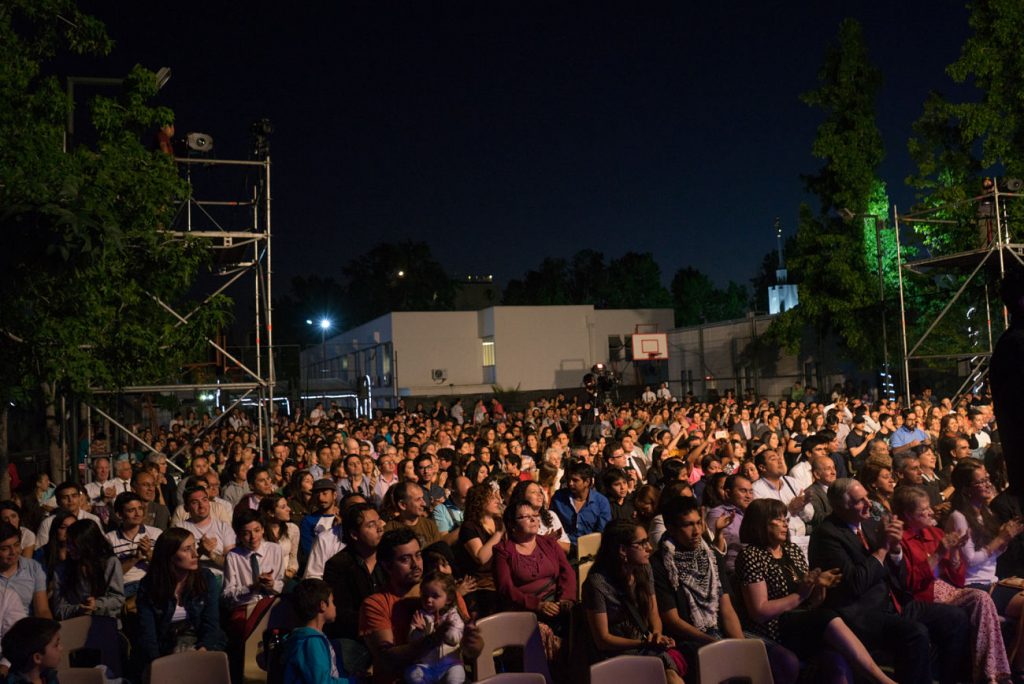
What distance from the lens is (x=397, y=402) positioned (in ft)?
104

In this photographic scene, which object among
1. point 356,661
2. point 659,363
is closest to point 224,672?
point 356,661

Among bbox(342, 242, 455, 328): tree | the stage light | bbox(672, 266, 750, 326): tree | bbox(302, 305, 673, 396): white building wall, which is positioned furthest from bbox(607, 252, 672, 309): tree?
the stage light

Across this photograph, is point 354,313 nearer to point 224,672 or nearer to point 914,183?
point 914,183

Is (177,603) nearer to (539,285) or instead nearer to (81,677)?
(81,677)

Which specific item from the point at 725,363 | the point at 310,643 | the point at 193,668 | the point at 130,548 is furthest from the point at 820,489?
the point at 725,363

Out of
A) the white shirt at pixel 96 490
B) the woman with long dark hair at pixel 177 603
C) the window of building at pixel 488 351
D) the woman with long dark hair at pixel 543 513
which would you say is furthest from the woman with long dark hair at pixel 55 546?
the window of building at pixel 488 351

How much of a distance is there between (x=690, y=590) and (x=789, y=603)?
0.58 m

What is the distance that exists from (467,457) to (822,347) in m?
22.0

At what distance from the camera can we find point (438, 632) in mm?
4238

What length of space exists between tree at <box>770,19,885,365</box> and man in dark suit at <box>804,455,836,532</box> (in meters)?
19.8

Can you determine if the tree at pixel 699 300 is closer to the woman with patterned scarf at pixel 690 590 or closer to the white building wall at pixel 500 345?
the white building wall at pixel 500 345

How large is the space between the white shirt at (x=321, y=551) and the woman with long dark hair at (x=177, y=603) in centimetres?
113

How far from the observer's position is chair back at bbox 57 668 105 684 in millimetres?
4031

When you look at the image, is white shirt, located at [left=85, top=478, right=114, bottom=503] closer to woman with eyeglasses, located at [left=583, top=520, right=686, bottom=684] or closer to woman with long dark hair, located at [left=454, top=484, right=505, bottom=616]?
woman with long dark hair, located at [left=454, top=484, right=505, bottom=616]
